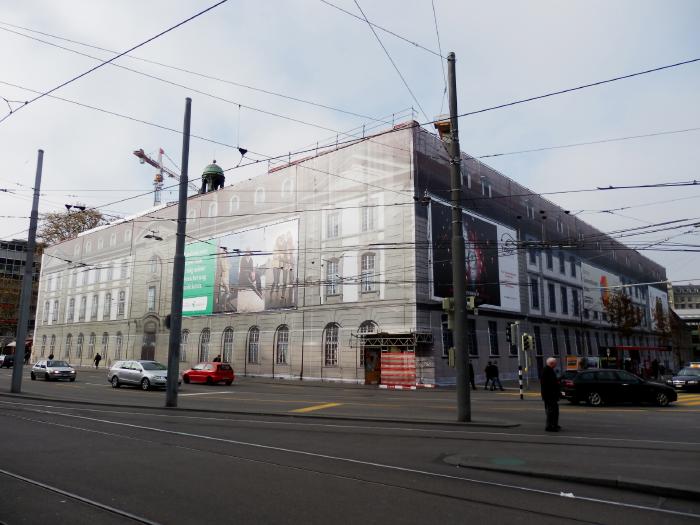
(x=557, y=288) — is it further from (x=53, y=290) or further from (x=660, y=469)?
(x=53, y=290)

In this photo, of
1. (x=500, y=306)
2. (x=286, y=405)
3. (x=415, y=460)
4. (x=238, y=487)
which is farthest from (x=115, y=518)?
(x=500, y=306)

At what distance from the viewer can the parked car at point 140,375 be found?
27984 millimetres

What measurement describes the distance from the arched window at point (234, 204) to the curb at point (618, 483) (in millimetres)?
40268

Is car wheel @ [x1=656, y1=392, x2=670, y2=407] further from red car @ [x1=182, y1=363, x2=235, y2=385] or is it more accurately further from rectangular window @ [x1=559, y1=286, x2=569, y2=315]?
rectangular window @ [x1=559, y1=286, x2=569, y2=315]

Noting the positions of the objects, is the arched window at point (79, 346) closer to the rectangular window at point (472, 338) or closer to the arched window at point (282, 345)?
the arched window at point (282, 345)

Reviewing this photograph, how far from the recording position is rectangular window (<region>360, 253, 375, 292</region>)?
117 feet

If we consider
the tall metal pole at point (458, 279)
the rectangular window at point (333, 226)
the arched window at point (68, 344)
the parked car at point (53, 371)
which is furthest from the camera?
the arched window at point (68, 344)

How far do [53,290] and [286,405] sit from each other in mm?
62226

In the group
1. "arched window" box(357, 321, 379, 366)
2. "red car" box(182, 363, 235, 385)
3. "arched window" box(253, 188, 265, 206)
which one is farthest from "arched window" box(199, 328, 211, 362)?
"arched window" box(357, 321, 379, 366)

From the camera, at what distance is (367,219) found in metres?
36.6

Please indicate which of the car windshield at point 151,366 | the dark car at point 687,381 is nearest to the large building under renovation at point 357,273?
the dark car at point 687,381

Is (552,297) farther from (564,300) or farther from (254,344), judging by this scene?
(254,344)

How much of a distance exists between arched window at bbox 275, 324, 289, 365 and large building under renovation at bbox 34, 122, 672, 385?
0.10 meters

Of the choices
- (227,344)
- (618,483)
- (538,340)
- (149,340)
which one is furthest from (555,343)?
(618,483)
